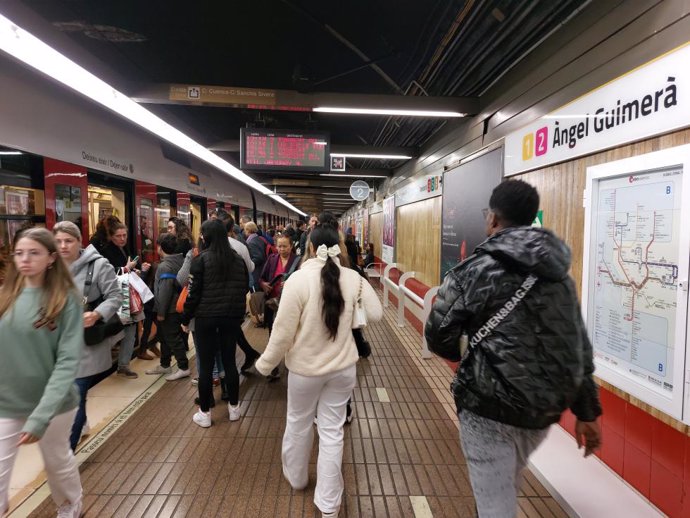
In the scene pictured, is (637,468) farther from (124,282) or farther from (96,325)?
(124,282)

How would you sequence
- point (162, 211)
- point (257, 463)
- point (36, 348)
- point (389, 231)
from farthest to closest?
point (389, 231) < point (162, 211) < point (257, 463) < point (36, 348)

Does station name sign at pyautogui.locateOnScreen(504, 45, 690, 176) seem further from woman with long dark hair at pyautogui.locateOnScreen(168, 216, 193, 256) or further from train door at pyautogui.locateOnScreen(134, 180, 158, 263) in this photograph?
train door at pyautogui.locateOnScreen(134, 180, 158, 263)

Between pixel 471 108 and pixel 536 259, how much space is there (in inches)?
133

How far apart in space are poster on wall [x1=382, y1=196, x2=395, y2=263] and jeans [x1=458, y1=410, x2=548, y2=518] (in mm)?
6828

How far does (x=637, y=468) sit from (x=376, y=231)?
9468mm

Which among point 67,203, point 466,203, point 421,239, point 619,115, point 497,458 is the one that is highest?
point 619,115

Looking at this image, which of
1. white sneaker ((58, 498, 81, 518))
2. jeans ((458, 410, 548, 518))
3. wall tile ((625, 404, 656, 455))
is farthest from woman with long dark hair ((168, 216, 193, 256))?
wall tile ((625, 404, 656, 455))

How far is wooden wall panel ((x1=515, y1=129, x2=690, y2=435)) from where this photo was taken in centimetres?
175

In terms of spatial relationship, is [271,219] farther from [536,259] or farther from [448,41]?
[536,259]

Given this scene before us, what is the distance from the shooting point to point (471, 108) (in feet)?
13.0

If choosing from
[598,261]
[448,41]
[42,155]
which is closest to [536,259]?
[598,261]

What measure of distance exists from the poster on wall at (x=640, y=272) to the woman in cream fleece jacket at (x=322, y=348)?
4.25 feet

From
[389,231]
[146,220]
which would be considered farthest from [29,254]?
Answer: [389,231]

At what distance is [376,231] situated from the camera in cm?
1119
